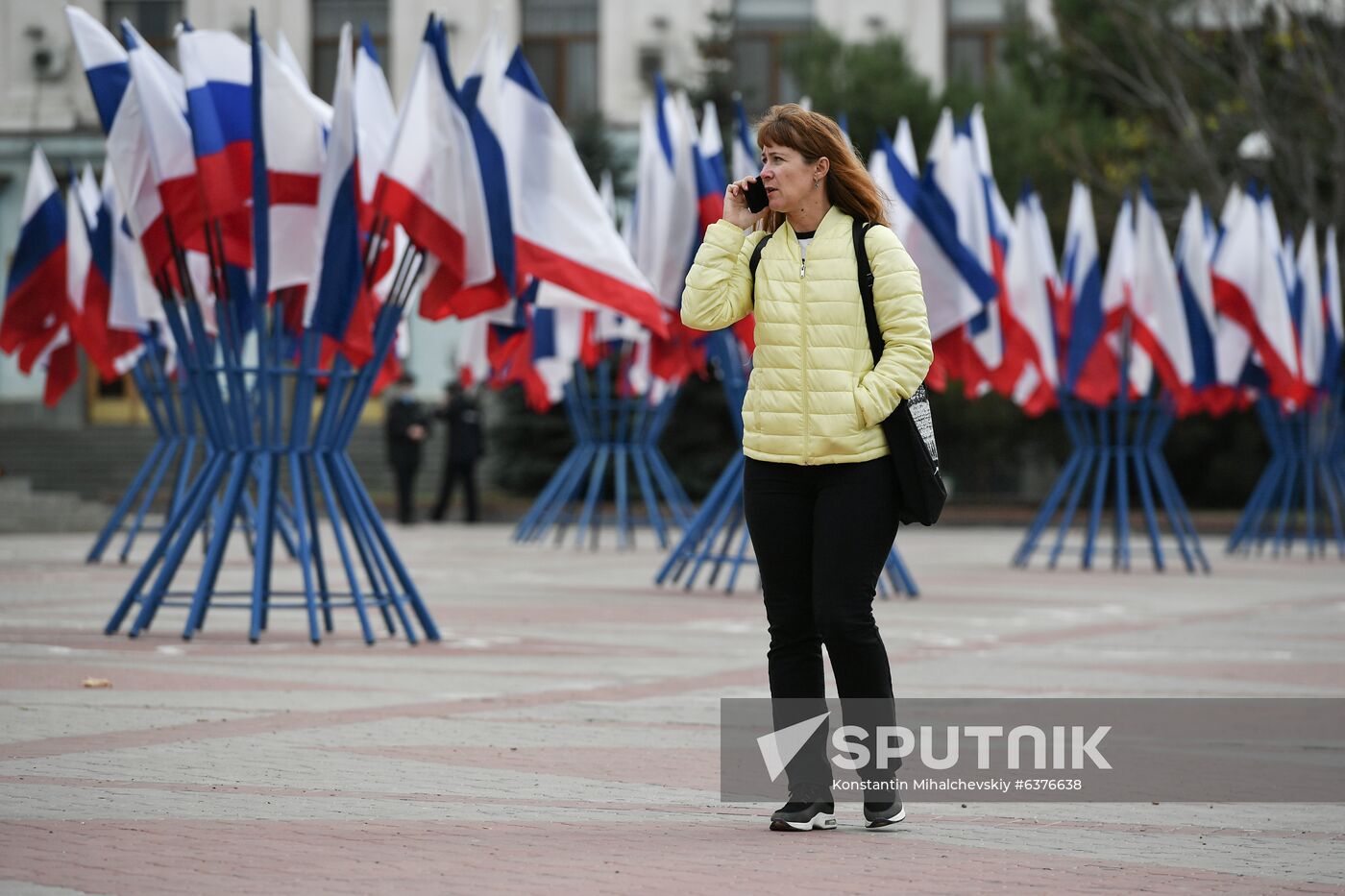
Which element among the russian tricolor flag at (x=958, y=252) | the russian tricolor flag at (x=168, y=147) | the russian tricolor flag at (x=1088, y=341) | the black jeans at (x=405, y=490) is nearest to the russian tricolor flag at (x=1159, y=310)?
the russian tricolor flag at (x=1088, y=341)

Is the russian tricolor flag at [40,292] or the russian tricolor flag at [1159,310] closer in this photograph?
the russian tricolor flag at [40,292]

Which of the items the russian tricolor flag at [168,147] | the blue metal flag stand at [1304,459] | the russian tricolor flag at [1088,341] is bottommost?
the blue metal flag stand at [1304,459]

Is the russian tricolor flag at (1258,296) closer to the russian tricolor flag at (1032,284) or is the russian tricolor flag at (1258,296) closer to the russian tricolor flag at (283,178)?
the russian tricolor flag at (1032,284)

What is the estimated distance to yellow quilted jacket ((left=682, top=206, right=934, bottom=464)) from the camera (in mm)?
5629

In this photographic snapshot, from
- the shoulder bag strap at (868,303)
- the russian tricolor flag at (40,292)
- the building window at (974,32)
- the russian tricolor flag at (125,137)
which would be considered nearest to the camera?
the shoulder bag strap at (868,303)

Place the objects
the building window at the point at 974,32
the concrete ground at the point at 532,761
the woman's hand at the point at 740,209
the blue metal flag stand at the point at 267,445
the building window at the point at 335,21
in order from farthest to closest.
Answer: the building window at the point at 335,21 < the building window at the point at 974,32 < the blue metal flag stand at the point at 267,445 < the woman's hand at the point at 740,209 < the concrete ground at the point at 532,761

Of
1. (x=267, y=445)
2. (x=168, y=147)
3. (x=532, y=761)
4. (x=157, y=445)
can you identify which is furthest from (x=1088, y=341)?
(x=532, y=761)

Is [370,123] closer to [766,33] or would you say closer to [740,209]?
[740,209]

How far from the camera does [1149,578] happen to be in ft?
62.5

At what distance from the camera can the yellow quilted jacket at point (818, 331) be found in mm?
5629

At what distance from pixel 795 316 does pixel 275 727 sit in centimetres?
285

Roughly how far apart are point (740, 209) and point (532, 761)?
6.83ft

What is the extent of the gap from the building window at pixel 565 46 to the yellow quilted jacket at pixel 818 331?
3891 centimetres

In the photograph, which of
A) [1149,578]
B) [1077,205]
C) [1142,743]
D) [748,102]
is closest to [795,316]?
[1142,743]
